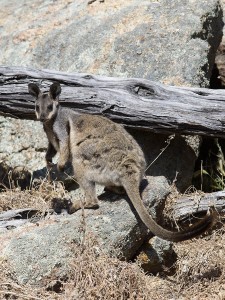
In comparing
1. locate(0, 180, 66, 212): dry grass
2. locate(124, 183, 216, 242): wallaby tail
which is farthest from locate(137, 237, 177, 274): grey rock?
locate(0, 180, 66, 212): dry grass

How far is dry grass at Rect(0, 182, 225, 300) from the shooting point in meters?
6.61

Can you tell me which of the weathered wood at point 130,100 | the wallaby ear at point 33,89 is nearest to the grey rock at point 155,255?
the weathered wood at point 130,100

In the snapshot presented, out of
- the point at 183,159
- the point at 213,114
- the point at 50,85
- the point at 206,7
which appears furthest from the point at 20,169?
the point at 206,7

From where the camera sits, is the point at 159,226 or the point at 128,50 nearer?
the point at 159,226

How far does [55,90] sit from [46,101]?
19cm

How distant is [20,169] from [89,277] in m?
3.86

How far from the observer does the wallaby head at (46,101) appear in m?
8.35

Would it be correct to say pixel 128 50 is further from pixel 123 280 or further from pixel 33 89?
pixel 123 280

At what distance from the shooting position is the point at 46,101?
27.7ft

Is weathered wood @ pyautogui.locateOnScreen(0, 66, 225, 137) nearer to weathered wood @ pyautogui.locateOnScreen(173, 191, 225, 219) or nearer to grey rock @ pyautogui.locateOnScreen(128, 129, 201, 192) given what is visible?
grey rock @ pyautogui.locateOnScreen(128, 129, 201, 192)

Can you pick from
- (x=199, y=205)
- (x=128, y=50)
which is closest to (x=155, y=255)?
(x=199, y=205)

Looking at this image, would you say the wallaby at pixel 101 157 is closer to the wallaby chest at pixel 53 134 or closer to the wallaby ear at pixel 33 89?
the wallaby chest at pixel 53 134

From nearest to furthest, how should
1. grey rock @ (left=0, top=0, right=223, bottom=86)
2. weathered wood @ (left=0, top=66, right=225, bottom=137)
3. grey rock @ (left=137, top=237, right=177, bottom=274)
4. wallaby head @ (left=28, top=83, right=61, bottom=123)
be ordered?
1. grey rock @ (left=137, top=237, right=177, bottom=274)
2. wallaby head @ (left=28, top=83, right=61, bottom=123)
3. weathered wood @ (left=0, top=66, right=225, bottom=137)
4. grey rock @ (left=0, top=0, right=223, bottom=86)

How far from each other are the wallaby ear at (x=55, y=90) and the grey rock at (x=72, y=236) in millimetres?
1565
